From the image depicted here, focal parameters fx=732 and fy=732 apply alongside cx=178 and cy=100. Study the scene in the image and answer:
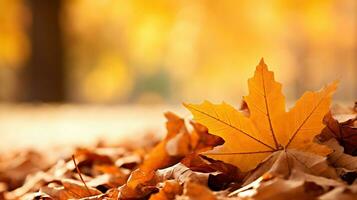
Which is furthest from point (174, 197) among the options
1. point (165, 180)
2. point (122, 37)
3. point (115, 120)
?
point (122, 37)

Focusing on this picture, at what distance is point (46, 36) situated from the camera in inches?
454

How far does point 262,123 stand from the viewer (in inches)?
44.6

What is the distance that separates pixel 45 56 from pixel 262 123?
1067 cm

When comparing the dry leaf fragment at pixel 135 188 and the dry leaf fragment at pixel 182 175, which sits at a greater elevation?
the dry leaf fragment at pixel 182 175

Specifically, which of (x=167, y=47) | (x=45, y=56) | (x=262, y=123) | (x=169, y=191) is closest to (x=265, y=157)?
(x=262, y=123)

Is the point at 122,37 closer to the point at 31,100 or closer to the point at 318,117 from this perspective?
the point at 31,100

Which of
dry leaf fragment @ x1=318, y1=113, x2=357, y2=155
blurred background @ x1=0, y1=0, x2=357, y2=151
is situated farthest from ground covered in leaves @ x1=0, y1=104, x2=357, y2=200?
blurred background @ x1=0, y1=0, x2=357, y2=151

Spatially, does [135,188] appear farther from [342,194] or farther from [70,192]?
[342,194]

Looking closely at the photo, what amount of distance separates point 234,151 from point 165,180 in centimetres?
13

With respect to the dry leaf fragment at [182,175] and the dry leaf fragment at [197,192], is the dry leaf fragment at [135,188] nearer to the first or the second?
the dry leaf fragment at [182,175]

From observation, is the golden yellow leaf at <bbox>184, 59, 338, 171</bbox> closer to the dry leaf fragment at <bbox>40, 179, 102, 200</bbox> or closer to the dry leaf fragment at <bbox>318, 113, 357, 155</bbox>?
the dry leaf fragment at <bbox>318, 113, 357, 155</bbox>

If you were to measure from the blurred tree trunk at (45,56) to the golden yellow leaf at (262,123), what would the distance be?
406 inches

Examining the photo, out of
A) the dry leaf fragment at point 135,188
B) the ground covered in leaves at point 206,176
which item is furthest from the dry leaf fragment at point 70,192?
the dry leaf fragment at point 135,188

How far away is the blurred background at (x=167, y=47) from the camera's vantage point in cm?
1162
